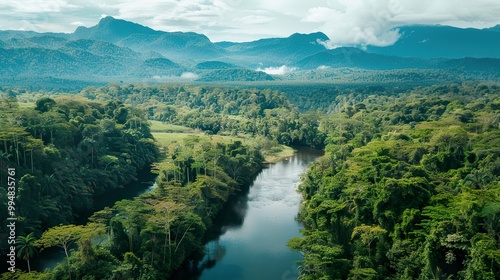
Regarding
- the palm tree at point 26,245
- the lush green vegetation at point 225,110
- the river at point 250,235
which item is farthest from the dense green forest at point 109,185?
the lush green vegetation at point 225,110

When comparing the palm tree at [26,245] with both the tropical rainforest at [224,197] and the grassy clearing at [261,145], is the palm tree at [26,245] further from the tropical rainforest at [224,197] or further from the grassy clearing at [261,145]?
the grassy clearing at [261,145]

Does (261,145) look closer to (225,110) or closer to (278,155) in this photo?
(278,155)

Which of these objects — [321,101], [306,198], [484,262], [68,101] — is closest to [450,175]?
[306,198]

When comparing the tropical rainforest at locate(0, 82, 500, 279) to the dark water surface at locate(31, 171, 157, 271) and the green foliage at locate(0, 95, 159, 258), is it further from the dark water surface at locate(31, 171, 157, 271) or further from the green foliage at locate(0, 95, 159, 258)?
the dark water surface at locate(31, 171, 157, 271)

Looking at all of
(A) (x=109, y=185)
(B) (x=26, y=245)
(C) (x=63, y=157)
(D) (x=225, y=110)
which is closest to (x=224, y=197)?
(A) (x=109, y=185)

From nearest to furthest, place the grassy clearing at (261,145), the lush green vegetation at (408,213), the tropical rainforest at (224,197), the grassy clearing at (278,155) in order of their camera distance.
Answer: the lush green vegetation at (408,213), the tropical rainforest at (224,197), the grassy clearing at (278,155), the grassy clearing at (261,145)

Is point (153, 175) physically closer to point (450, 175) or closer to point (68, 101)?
point (68, 101)

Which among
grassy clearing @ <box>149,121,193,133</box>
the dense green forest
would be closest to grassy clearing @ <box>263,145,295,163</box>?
the dense green forest
